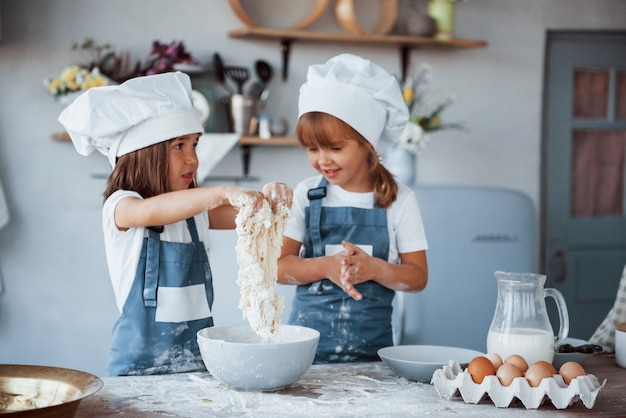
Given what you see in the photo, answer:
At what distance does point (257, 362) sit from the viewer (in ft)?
4.61

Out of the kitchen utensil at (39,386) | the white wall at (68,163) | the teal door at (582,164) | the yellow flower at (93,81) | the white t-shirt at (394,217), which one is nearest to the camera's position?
the kitchen utensil at (39,386)

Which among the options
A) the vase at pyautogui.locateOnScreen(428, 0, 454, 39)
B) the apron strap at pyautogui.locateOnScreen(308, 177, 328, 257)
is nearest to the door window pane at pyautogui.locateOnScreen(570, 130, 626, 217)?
the vase at pyautogui.locateOnScreen(428, 0, 454, 39)

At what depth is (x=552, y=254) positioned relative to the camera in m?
3.97

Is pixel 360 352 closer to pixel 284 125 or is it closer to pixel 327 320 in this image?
pixel 327 320

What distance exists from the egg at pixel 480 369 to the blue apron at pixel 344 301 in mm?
645

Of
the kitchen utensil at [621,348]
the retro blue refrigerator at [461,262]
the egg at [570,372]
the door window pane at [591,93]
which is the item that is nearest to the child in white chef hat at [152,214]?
the egg at [570,372]

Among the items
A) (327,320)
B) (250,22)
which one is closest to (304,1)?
(250,22)

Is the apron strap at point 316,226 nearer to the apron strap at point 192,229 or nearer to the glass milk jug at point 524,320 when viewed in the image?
the apron strap at point 192,229

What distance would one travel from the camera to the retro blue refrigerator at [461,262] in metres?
3.26

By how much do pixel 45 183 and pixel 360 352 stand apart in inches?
68.5

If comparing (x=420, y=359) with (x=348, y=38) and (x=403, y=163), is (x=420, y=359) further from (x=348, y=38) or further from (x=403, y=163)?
(x=348, y=38)

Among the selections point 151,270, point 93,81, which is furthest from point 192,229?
point 93,81

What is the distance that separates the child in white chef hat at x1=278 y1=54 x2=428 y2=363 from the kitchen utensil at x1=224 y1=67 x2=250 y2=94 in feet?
4.20

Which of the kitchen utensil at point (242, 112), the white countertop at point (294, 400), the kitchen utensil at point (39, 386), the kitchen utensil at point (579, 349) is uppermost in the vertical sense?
the kitchen utensil at point (242, 112)
